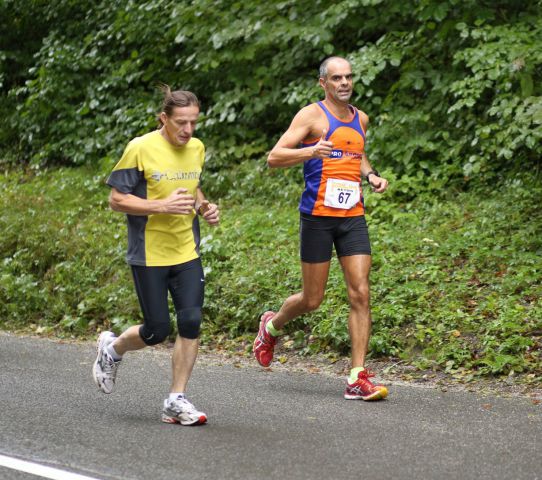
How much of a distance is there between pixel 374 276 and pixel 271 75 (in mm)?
5562

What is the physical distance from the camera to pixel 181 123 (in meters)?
6.17

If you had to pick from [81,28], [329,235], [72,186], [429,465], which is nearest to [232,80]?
[72,186]

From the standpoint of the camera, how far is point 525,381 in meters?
7.32

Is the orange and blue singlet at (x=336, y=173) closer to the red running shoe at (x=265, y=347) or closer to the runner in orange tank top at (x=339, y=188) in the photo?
the runner in orange tank top at (x=339, y=188)

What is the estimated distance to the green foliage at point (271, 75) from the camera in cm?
1148

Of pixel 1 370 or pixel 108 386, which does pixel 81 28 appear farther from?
pixel 108 386

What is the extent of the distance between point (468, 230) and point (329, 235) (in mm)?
3582

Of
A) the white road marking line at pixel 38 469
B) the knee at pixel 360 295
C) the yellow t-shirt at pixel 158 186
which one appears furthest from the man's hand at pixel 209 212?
the white road marking line at pixel 38 469

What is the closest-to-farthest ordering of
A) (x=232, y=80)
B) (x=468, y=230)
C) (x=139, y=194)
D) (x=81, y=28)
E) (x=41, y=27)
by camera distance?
1. (x=139, y=194)
2. (x=468, y=230)
3. (x=232, y=80)
4. (x=81, y=28)
5. (x=41, y=27)

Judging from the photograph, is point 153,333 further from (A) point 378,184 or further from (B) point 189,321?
(A) point 378,184

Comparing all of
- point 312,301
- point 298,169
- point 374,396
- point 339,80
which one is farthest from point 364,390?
point 298,169

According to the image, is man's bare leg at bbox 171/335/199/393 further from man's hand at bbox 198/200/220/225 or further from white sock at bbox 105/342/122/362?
man's hand at bbox 198/200/220/225

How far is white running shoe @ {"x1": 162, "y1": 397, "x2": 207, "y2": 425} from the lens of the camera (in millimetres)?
6133

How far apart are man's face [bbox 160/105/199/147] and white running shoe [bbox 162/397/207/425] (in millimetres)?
1578
